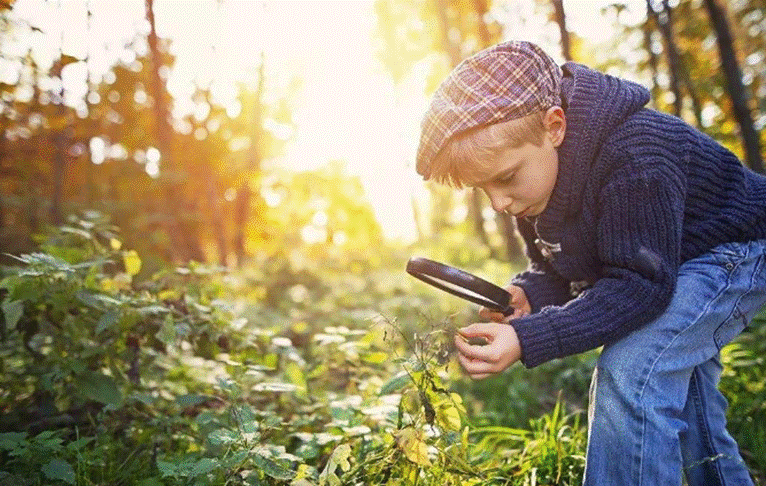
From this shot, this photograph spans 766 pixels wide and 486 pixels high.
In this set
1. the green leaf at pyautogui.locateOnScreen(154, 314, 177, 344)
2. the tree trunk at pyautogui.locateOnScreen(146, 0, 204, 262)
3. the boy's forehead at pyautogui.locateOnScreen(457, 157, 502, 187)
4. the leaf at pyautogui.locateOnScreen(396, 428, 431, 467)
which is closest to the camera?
the leaf at pyautogui.locateOnScreen(396, 428, 431, 467)

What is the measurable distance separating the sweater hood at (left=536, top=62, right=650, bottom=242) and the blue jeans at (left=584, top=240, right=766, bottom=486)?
1.34 feet

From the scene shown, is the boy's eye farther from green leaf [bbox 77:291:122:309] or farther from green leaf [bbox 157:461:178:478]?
green leaf [bbox 77:291:122:309]

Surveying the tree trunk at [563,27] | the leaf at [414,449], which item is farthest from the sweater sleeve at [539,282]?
the tree trunk at [563,27]

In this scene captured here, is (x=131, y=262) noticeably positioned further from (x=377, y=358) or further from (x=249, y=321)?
(x=249, y=321)

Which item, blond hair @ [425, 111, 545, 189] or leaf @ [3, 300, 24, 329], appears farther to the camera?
leaf @ [3, 300, 24, 329]

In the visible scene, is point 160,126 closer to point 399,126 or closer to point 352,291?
point 352,291

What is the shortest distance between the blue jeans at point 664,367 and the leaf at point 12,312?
193 centimetres

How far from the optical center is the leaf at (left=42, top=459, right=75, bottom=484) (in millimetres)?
1634

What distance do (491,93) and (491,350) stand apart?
0.75 metres

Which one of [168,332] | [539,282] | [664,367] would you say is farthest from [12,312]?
[664,367]

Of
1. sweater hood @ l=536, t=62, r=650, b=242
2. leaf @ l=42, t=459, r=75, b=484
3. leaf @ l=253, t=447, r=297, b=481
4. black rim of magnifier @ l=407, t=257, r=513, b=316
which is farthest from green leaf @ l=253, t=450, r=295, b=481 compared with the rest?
sweater hood @ l=536, t=62, r=650, b=242

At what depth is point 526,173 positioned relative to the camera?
1.72 metres

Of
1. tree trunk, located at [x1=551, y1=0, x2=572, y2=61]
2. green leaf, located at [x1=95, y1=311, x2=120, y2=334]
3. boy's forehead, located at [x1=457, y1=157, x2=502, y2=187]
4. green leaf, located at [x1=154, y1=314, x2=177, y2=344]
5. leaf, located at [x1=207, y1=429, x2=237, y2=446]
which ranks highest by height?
tree trunk, located at [x1=551, y1=0, x2=572, y2=61]

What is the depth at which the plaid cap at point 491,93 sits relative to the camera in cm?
164
